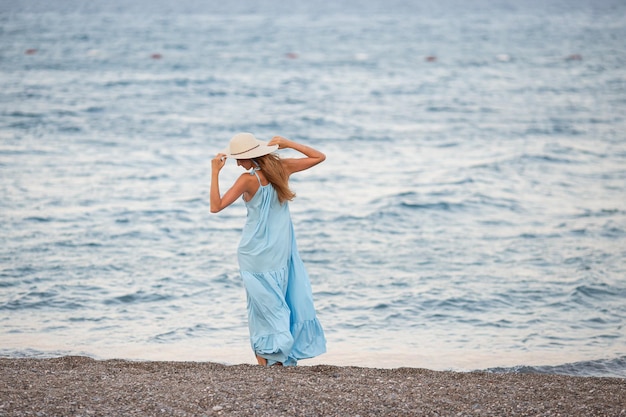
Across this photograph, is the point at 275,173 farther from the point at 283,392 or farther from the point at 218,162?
the point at 283,392

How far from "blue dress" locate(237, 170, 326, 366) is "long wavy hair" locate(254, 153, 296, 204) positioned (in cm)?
7

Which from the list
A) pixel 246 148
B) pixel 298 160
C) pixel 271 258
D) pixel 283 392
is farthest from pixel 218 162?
pixel 283 392

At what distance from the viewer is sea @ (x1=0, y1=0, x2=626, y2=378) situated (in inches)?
344

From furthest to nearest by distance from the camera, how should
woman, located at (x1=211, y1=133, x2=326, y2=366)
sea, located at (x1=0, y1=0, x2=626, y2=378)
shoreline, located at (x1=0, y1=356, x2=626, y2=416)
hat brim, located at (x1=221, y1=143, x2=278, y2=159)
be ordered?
sea, located at (x1=0, y1=0, x2=626, y2=378) < woman, located at (x1=211, y1=133, x2=326, y2=366) < hat brim, located at (x1=221, y1=143, x2=278, y2=159) < shoreline, located at (x1=0, y1=356, x2=626, y2=416)

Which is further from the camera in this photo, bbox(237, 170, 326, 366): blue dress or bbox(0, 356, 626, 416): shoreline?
bbox(237, 170, 326, 366): blue dress

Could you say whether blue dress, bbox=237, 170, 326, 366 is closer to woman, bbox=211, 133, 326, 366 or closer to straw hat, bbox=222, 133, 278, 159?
woman, bbox=211, 133, 326, 366

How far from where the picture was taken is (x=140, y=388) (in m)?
5.66

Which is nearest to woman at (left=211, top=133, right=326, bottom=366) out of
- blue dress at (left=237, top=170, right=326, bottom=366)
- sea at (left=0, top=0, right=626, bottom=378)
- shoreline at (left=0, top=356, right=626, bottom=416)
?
blue dress at (left=237, top=170, right=326, bottom=366)

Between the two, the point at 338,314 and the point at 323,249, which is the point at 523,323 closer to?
the point at 338,314

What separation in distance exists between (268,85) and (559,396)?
25.4m

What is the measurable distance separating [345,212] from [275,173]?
25.1 feet

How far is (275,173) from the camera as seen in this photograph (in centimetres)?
621

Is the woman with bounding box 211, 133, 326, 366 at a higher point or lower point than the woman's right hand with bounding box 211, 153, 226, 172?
lower

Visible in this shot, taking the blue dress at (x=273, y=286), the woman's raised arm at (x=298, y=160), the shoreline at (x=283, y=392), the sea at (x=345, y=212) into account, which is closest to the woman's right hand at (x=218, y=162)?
the blue dress at (x=273, y=286)
